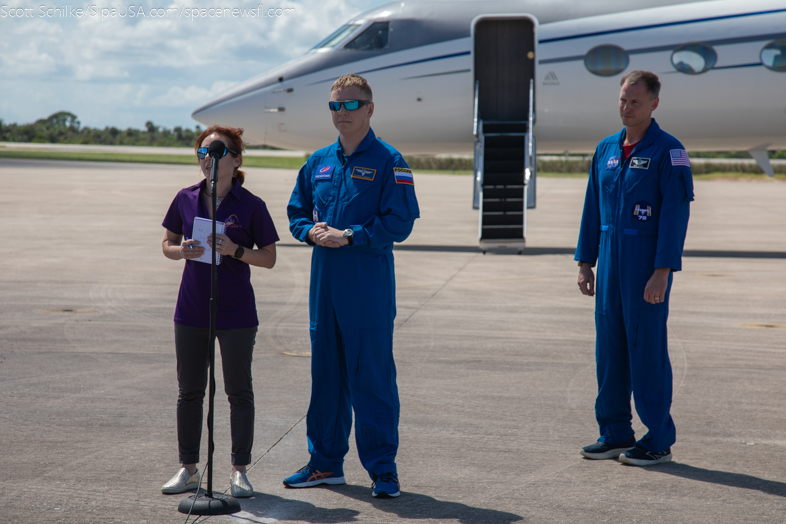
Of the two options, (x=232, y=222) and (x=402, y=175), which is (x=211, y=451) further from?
(x=402, y=175)

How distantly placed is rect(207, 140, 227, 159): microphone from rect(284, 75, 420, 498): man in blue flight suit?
0.64 m

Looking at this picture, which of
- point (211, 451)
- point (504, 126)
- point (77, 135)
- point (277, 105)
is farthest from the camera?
point (77, 135)

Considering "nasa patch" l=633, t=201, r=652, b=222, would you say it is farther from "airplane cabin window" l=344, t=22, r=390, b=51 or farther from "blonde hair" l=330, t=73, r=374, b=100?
"airplane cabin window" l=344, t=22, r=390, b=51

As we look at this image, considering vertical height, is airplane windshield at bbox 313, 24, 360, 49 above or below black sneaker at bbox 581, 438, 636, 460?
above

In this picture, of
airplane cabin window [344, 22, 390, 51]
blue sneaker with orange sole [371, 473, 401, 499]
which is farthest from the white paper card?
airplane cabin window [344, 22, 390, 51]

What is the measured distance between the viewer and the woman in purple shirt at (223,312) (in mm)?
4184

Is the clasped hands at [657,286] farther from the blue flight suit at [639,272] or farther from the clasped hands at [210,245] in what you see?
the clasped hands at [210,245]

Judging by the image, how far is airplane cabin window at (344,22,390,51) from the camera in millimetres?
15438

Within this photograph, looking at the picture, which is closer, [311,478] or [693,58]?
[311,478]

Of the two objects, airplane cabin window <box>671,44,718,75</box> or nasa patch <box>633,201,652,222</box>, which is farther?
airplane cabin window <box>671,44,718,75</box>

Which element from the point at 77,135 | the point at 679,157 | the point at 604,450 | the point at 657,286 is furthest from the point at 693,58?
the point at 77,135

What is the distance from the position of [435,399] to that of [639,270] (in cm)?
196

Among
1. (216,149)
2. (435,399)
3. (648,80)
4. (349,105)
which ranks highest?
(648,80)

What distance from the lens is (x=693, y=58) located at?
14.7m
